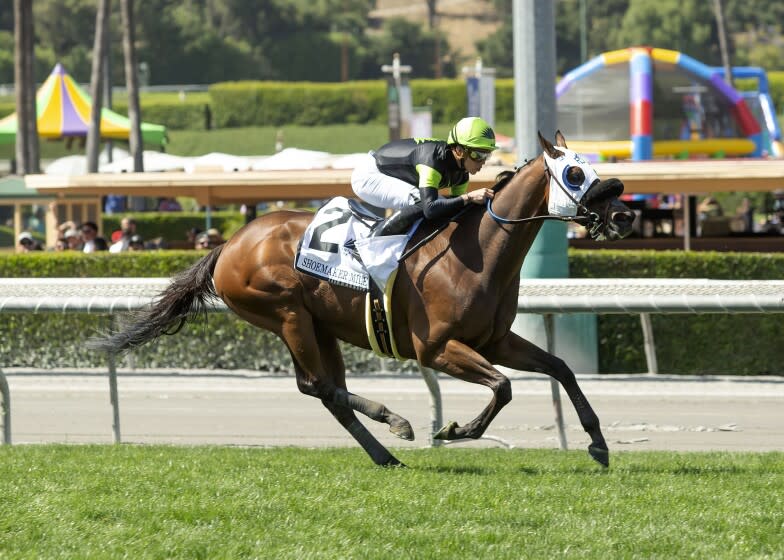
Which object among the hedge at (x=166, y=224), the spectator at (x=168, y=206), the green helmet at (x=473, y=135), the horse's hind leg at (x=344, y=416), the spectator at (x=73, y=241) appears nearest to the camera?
the green helmet at (x=473, y=135)

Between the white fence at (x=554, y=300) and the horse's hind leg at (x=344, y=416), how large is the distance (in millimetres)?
831

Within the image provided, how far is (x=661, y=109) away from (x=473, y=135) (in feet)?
70.5

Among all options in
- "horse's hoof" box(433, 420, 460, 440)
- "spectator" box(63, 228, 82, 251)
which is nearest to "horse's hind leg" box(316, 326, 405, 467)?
"horse's hoof" box(433, 420, 460, 440)

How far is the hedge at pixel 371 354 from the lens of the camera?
12656mm

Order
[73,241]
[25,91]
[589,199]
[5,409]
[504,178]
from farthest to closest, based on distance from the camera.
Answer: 1. [25,91]
2. [73,241]
3. [5,409]
4. [504,178]
5. [589,199]

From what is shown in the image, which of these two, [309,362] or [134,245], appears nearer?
[309,362]

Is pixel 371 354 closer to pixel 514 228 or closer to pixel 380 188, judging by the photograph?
pixel 380 188

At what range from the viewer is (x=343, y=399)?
7070 millimetres

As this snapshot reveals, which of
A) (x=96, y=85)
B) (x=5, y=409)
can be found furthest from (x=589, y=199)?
(x=96, y=85)

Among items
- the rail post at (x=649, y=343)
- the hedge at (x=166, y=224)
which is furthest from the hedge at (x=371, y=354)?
the hedge at (x=166, y=224)

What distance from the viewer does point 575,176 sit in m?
6.38

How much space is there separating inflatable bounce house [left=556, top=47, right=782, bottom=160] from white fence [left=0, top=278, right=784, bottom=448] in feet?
50.4

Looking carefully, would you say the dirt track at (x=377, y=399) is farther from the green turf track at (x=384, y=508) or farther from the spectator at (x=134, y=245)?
the spectator at (x=134, y=245)

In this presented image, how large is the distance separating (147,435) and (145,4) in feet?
293
